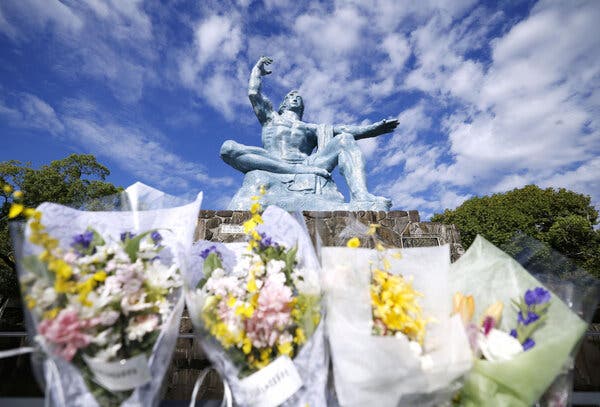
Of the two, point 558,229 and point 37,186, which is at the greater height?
point 37,186

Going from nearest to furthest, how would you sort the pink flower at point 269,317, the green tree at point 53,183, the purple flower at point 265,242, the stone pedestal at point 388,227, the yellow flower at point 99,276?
the yellow flower at point 99,276 < the pink flower at point 269,317 < the purple flower at point 265,242 < the stone pedestal at point 388,227 < the green tree at point 53,183

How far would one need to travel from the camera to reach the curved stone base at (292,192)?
633 centimetres

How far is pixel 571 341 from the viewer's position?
3.77ft

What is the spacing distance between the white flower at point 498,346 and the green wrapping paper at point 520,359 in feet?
0.09

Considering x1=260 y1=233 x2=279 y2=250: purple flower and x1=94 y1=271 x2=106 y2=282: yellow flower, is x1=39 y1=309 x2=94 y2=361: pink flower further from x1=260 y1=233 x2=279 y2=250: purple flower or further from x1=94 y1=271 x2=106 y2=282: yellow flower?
x1=260 y1=233 x2=279 y2=250: purple flower

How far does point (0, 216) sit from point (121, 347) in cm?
1596

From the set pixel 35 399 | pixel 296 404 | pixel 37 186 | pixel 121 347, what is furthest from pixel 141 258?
pixel 37 186

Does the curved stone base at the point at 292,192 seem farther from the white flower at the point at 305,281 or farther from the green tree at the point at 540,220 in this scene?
the green tree at the point at 540,220

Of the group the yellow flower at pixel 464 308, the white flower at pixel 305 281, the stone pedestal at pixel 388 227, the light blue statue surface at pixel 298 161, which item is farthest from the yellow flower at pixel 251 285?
the light blue statue surface at pixel 298 161

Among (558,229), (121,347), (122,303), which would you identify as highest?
(558,229)

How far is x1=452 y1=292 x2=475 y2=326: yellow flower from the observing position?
4.28ft

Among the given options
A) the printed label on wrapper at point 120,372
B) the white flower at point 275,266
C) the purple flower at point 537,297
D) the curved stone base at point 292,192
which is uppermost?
the curved stone base at point 292,192

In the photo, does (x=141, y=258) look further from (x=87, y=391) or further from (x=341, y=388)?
(x=341, y=388)

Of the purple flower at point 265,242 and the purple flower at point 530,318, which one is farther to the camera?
the purple flower at point 265,242
